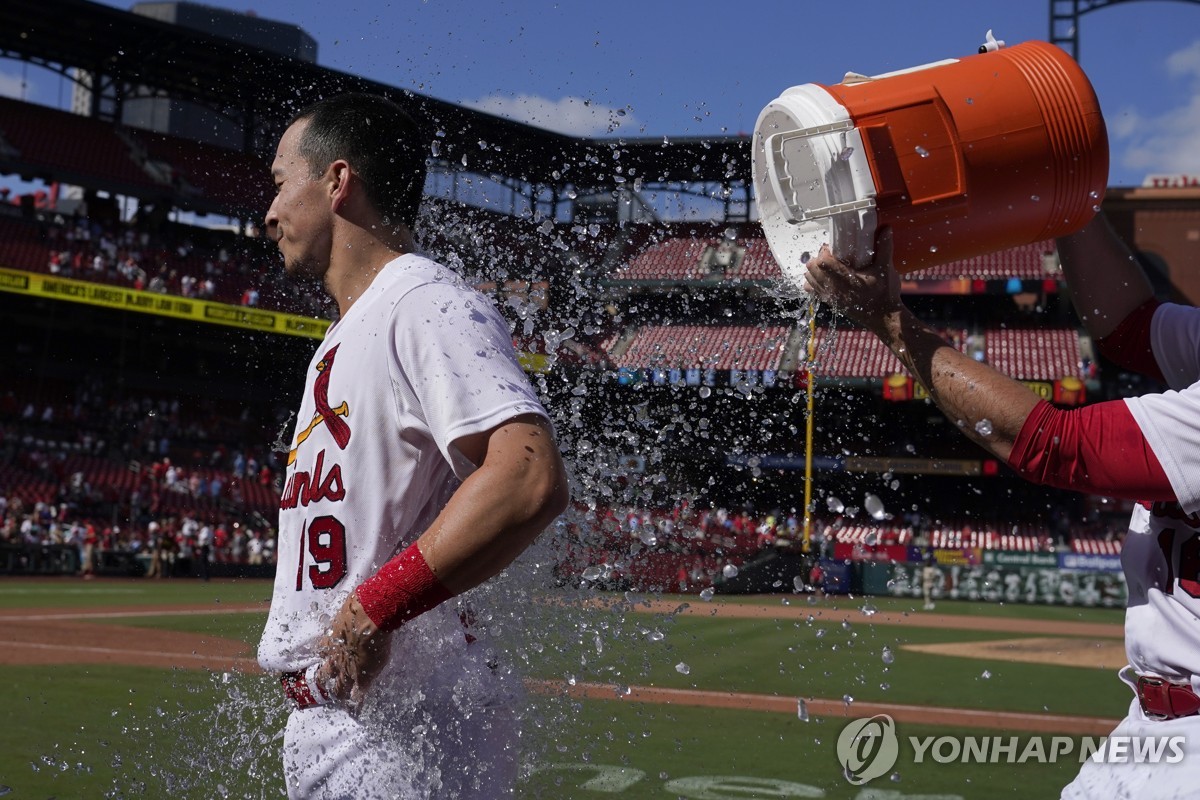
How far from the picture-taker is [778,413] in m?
28.8

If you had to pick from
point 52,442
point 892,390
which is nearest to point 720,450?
point 892,390

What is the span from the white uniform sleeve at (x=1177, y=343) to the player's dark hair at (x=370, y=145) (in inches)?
74.5

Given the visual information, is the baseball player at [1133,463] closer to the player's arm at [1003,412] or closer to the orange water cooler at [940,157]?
the player's arm at [1003,412]

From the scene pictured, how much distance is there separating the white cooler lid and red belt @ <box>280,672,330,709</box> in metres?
1.34

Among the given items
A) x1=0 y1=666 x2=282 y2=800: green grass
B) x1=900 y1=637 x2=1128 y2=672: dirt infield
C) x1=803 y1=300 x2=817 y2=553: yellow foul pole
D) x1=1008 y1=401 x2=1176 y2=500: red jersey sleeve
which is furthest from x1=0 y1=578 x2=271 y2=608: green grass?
x1=1008 y1=401 x2=1176 y2=500: red jersey sleeve

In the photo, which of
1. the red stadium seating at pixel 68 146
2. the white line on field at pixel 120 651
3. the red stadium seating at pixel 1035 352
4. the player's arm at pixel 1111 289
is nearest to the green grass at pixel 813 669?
the white line on field at pixel 120 651

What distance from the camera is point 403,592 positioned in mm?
1916

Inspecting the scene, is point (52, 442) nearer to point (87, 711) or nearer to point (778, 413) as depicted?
point (778, 413)

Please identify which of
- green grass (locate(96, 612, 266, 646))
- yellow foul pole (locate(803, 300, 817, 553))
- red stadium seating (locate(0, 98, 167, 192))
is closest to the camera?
yellow foul pole (locate(803, 300, 817, 553))

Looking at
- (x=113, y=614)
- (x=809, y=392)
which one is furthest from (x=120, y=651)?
(x=809, y=392)

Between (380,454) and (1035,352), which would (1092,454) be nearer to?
(380,454)

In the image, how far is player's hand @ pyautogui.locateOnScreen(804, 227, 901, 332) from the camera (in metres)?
2.30

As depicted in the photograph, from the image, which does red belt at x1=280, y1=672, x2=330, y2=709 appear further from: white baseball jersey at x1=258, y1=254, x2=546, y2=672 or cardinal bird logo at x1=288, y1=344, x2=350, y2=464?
cardinal bird logo at x1=288, y1=344, x2=350, y2=464

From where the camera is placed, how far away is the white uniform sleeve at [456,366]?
2.00 m
